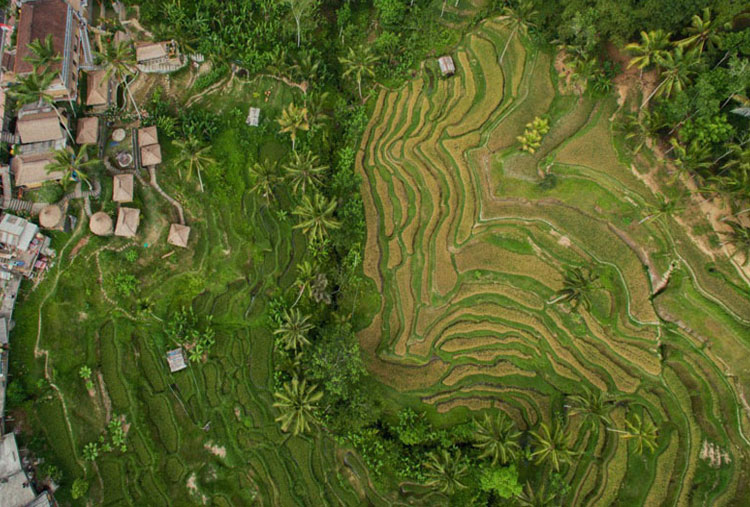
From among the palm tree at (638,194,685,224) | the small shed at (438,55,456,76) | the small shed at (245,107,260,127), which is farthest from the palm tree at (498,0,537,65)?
the small shed at (245,107,260,127)

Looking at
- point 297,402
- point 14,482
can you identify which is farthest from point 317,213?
point 14,482

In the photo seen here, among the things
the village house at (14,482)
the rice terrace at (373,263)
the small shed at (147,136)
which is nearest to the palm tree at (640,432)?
the rice terrace at (373,263)

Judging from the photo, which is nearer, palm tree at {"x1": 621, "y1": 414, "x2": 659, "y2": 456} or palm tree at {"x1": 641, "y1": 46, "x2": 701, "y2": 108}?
palm tree at {"x1": 621, "y1": 414, "x2": 659, "y2": 456}

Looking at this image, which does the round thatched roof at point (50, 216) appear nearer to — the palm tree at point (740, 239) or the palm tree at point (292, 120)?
the palm tree at point (292, 120)

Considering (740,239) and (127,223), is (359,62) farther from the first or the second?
(740,239)

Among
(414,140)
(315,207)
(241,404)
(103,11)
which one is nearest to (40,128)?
(103,11)

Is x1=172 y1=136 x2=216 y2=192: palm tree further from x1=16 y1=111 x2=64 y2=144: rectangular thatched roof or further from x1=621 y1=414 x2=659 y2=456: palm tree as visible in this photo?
x1=621 y1=414 x2=659 y2=456: palm tree

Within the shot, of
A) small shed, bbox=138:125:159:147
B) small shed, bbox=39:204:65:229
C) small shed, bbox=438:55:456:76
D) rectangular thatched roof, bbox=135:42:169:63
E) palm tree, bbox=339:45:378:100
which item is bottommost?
small shed, bbox=39:204:65:229
